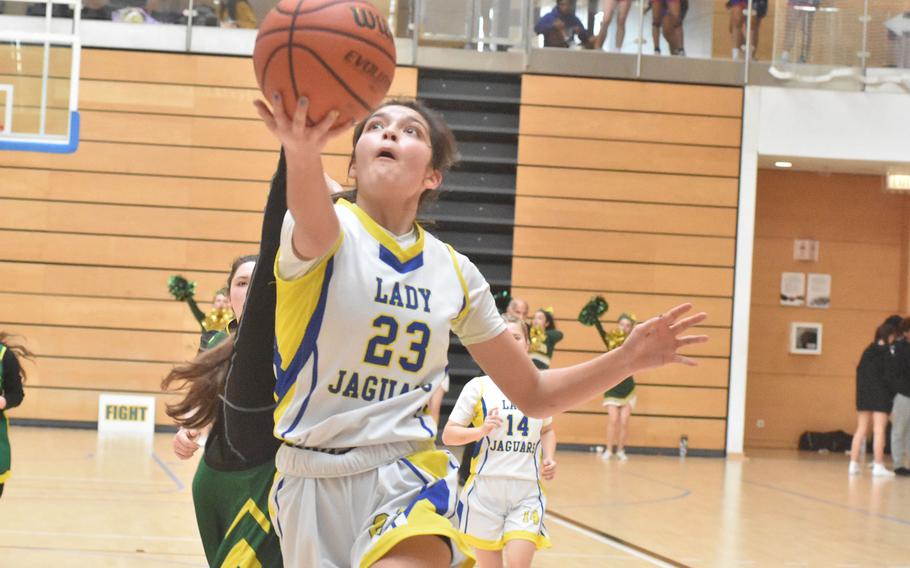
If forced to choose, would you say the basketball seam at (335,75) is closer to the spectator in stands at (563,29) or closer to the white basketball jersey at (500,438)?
the white basketball jersey at (500,438)

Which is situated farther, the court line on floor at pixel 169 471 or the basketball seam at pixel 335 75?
the court line on floor at pixel 169 471

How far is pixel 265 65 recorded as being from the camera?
2.15 meters

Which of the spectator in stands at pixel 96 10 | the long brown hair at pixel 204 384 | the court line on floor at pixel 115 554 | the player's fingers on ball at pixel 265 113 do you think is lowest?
the court line on floor at pixel 115 554

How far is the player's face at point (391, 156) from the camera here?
246cm

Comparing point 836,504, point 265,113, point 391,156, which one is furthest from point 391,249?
point 836,504

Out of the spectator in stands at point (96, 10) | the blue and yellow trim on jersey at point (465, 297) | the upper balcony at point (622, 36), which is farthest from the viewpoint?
the upper balcony at point (622, 36)

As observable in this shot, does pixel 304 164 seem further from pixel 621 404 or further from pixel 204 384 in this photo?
pixel 621 404

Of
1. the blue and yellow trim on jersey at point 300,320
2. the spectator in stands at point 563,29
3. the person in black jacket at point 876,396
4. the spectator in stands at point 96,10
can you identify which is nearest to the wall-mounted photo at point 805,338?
the person in black jacket at point 876,396

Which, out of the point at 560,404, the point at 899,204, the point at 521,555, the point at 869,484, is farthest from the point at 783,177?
the point at 560,404

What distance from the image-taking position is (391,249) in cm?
244

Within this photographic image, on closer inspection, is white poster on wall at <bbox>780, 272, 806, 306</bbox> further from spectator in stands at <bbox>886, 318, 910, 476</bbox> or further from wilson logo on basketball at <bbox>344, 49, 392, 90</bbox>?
wilson logo on basketball at <bbox>344, 49, 392, 90</bbox>

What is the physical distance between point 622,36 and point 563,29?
71cm

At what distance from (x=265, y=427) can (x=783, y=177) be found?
15149mm

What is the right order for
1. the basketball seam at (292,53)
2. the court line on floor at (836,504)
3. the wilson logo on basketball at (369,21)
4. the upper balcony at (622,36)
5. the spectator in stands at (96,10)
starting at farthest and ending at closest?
the upper balcony at (622,36)
the spectator in stands at (96,10)
the court line on floor at (836,504)
the wilson logo on basketball at (369,21)
the basketball seam at (292,53)
